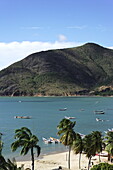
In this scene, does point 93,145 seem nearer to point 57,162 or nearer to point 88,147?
point 88,147

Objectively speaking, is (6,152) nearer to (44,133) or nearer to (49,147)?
(49,147)

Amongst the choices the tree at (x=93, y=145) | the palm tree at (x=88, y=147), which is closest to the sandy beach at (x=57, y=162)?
the palm tree at (x=88, y=147)

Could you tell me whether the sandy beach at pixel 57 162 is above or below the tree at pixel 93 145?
below

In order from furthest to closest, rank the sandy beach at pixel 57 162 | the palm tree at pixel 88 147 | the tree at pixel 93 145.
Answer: the sandy beach at pixel 57 162 → the palm tree at pixel 88 147 → the tree at pixel 93 145

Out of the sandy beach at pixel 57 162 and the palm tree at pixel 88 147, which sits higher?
the palm tree at pixel 88 147

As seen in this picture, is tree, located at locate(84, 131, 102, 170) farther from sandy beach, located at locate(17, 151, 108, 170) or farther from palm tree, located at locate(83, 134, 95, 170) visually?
sandy beach, located at locate(17, 151, 108, 170)

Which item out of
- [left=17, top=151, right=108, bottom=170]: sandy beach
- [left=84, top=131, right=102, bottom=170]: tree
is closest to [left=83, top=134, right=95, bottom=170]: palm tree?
[left=84, top=131, right=102, bottom=170]: tree

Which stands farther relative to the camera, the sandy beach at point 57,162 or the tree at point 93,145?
the sandy beach at point 57,162

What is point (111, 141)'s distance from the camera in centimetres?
4700

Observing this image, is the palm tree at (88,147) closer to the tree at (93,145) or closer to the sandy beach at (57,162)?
the tree at (93,145)

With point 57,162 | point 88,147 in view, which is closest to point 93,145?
point 88,147

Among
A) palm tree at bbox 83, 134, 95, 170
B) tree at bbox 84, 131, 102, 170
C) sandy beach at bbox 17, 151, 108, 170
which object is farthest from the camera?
sandy beach at bbox 17, 151, 108, 170

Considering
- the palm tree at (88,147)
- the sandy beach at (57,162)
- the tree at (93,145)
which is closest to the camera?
the tree at (93,145)

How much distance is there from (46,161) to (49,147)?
57.2ft
